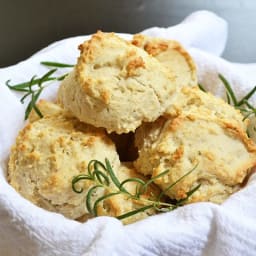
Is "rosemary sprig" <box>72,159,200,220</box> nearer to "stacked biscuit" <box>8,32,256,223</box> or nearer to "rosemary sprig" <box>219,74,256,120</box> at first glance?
"stacked biscuit" <box>8,32,256,223</box>

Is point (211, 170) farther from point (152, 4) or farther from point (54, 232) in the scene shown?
point (152, 4)

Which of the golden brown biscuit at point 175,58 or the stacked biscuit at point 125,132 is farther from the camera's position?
the golden brown biscuit at point 175,58

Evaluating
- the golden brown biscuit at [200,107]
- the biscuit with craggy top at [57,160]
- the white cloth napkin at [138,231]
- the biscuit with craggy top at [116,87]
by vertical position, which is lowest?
the white cloth napkin at [138,231]

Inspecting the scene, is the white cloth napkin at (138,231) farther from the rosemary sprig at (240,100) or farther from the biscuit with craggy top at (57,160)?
the rosemary sprig at (240,100)

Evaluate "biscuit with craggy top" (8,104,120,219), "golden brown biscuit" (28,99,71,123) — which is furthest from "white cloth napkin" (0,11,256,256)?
"golden brown biscuit" (28,99,71,123)

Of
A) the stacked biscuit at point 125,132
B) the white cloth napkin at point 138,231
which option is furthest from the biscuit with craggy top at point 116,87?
the white cloth napkin at point 138,231

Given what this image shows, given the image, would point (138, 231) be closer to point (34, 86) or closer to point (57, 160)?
point (57, 160)

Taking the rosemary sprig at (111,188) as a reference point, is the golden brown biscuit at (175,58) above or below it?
above
